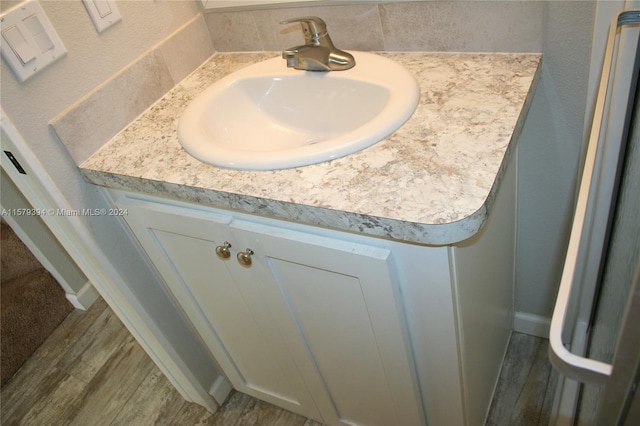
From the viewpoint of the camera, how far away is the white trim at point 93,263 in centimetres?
90

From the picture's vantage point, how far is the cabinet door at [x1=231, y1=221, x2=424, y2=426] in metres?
0.80

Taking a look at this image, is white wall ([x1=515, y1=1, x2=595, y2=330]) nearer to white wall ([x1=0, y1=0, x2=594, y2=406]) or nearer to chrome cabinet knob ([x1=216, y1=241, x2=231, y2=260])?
white wall ([x1=0, y1=0, x2=594, y2=406])

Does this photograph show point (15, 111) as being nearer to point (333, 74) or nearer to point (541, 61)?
point (333, 74)

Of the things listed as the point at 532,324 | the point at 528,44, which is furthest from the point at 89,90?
the point at 532,324

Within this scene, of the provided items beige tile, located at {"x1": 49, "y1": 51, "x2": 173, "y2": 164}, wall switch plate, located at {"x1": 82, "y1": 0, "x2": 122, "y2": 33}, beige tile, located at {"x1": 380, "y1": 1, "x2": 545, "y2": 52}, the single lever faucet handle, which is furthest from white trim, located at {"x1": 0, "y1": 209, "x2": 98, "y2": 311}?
beige tile, located at {"x1": 380, "y1": 1, "x2": 545, "y2": 52}

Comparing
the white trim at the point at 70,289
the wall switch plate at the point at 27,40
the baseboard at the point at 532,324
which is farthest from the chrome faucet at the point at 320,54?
the white trim at the point at 70,289

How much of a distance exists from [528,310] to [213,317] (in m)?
0.92

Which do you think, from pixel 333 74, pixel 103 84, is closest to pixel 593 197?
pixel 333 74

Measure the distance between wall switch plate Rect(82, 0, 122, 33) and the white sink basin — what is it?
0.23m

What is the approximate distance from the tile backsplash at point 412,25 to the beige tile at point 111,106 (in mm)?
237

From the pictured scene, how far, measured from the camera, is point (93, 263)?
3.58 feet

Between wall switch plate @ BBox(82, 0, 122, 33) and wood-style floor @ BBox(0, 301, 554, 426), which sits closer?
wall switch plate @ BBox(82, 0, 122, 33)

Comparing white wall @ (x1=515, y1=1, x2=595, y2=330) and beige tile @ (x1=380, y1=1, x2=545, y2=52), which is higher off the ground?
beige tile @ (x1=380, y1=1, x2=545, y2=52)
